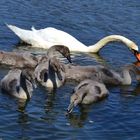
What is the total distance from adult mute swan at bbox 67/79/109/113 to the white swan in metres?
4.31

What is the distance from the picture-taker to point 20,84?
1486 cm

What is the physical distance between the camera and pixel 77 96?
14.2 m

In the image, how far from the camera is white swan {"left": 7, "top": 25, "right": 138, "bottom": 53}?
19547 millimetres

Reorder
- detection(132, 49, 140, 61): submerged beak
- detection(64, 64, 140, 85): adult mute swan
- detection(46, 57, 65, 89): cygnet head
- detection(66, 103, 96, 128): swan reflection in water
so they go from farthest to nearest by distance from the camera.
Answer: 1. detection(132, 49, 140, 61): submerged beak
2. detection(64, 64, 140, 85): adult mute swan
3. detection(46, 57, 65, 89): cygnet head
4. detection(66, 103, 96, 128): swan reflection in water

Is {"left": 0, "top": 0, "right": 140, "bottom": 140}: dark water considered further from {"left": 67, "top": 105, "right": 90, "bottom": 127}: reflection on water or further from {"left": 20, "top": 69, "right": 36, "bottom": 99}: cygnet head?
{"left": 20, "top": 69, "right": 36, "bottom": 99}: cygnet head

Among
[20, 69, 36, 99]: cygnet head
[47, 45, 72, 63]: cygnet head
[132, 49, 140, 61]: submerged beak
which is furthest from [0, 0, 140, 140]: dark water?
[47, 45, 72, 63]: cygnet head

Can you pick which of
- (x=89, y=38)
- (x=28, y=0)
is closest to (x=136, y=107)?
(x=89, y=38)

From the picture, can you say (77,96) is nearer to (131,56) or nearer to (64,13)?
(131,56)

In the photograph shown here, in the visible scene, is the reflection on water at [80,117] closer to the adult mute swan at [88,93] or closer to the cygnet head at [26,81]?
the adult mute swan at [88,93]

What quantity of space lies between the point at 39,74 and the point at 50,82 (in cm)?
53

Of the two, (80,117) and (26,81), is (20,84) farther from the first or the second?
(80,117)

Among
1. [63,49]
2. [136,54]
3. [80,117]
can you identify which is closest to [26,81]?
[80,117]

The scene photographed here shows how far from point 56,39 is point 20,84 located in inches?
198

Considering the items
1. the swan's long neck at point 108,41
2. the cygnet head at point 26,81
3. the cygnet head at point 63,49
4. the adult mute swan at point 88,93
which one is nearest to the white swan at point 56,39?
the swan's long neck at point 108,41
